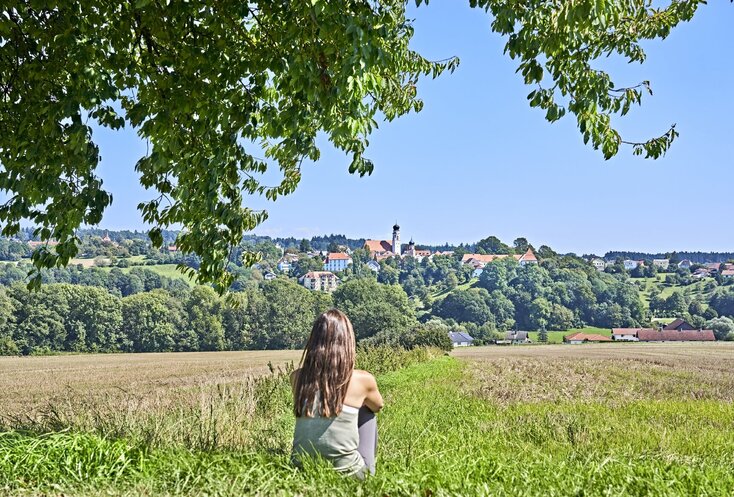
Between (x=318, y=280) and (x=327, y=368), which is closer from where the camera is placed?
(x=327, y=368)

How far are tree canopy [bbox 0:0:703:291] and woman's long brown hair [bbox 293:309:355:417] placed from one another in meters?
1.97

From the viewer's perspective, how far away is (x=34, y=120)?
7.81m

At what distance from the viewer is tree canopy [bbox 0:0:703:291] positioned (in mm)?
6145

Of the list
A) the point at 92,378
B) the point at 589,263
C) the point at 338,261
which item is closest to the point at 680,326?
the point at 589,263

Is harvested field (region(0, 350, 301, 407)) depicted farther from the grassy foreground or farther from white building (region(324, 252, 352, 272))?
white building (region(324, 252, 352, 272))

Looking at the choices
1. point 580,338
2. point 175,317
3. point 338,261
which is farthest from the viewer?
point 338,261

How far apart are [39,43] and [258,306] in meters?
70.0

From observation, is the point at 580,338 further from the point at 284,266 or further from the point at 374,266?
the point at 374,266

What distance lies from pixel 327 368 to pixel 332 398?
0.21 m

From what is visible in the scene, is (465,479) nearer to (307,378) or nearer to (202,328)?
(307,378)

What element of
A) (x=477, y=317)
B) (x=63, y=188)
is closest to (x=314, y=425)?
(x=63, y=188)

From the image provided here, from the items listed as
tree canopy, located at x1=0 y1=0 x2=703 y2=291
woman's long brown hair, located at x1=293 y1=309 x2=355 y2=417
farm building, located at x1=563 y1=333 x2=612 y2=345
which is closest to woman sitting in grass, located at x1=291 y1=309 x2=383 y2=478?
woman's long brown hair, located at x1=293 y1=309 x2=355 y2=417

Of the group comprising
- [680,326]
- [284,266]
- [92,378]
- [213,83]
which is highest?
[284,266]

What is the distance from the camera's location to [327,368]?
4949mm
